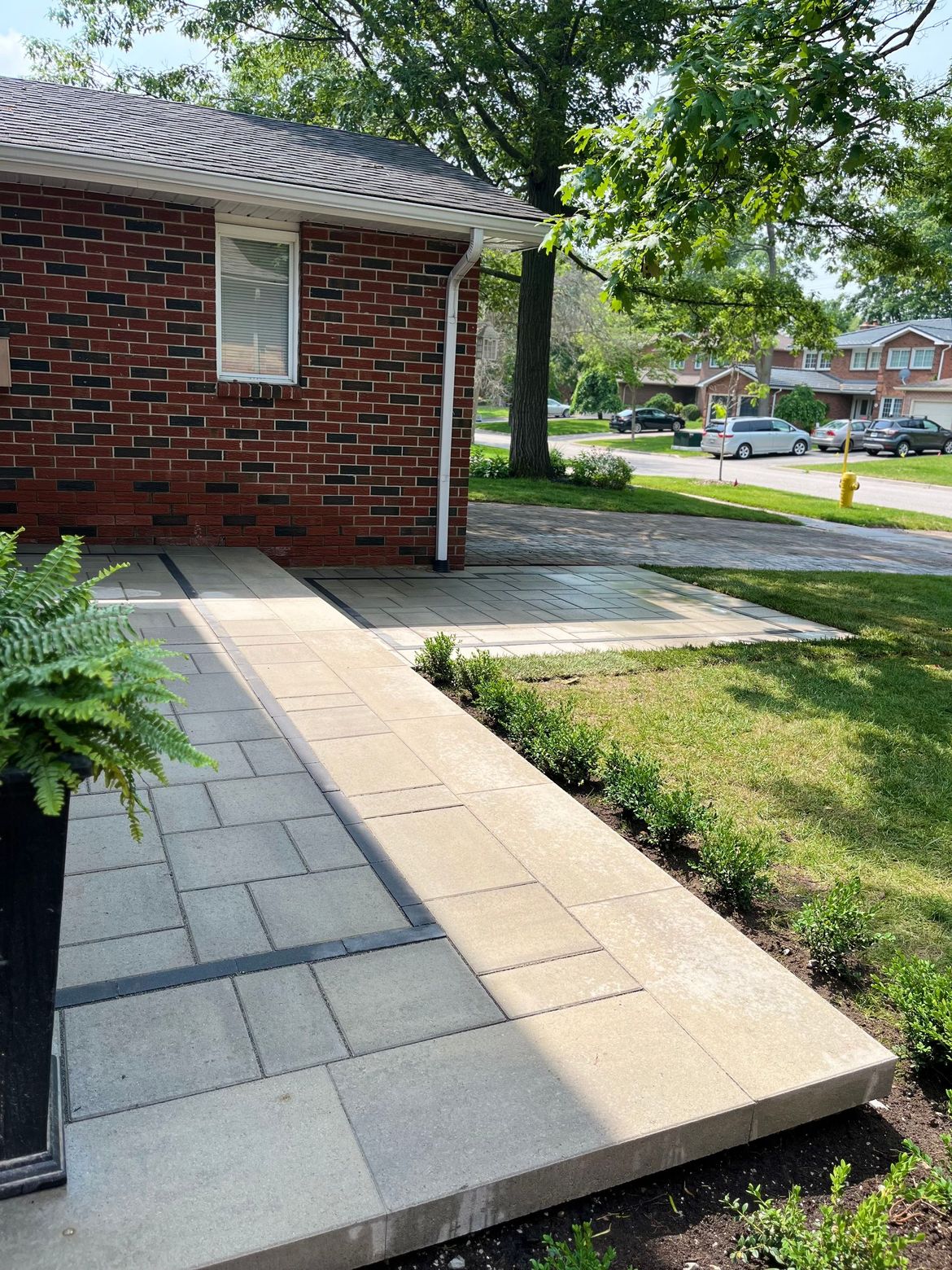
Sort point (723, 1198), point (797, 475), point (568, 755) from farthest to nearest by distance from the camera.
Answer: point (797, 475) < point (568, 755) < point (723, 1198)

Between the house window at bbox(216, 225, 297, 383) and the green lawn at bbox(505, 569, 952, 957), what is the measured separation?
379cm

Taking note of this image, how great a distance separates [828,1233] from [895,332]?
58463 mm

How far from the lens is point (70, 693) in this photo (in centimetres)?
144

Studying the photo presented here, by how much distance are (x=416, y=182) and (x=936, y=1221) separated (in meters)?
8.53

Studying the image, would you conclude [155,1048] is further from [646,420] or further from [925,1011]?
[646,420]

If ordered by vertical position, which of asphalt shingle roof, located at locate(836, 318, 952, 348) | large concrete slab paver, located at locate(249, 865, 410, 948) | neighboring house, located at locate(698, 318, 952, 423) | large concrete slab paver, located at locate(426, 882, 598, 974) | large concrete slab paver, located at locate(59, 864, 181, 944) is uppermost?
asphalt shingle roof, located at locate(836, 318, 952, 348)

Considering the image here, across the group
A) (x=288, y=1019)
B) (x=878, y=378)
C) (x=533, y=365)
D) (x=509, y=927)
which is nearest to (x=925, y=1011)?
(x=509, y=927)

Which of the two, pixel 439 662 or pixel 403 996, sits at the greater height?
pixel 439 662

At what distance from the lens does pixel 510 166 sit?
16859 millimetres

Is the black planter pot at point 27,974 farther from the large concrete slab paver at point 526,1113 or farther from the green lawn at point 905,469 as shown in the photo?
the green lawn at point 905,469

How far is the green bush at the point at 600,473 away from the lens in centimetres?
1839

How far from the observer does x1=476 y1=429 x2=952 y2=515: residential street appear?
76.5ft

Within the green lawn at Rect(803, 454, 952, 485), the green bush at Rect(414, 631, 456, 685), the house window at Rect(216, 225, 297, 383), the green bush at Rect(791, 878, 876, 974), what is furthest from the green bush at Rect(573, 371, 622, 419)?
the green bush at Rect(791, 878, 876, 974)

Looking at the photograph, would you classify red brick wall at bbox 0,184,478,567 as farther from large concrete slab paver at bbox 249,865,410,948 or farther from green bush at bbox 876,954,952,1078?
green bush at bbox 876,954,952,1078
